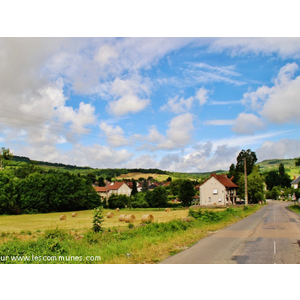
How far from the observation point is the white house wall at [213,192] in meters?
80.6

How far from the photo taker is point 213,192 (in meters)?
81.7

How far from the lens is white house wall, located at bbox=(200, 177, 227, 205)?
80.6m

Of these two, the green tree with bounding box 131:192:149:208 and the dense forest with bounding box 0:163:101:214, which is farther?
the green tree with bounding box 131:192:149:208

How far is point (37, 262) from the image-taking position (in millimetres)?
10047

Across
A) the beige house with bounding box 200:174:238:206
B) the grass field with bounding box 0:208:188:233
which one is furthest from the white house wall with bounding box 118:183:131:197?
the grass field with bounding box 0:208:188:233

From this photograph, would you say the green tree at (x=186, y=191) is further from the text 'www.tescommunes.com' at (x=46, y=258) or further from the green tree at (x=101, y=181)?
the green tree at (x=101, y=181)

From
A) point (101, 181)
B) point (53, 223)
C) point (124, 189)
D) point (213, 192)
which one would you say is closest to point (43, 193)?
point (53, 223)

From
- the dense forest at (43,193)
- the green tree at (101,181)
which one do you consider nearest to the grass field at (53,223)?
the dense forest at (43,193)

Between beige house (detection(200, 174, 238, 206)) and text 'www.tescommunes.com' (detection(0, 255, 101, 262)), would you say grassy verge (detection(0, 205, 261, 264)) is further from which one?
beige house (detection(200, 174, 238, 206))

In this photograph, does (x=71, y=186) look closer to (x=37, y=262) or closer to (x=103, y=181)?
(x=37, y=262)

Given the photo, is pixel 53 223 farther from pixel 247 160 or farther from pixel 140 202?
pixel 247 160

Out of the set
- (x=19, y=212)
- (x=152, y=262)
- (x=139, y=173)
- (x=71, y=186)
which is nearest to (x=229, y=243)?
(x=152, y=262)

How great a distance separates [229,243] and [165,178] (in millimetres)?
136331

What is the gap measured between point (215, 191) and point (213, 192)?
700 mm
